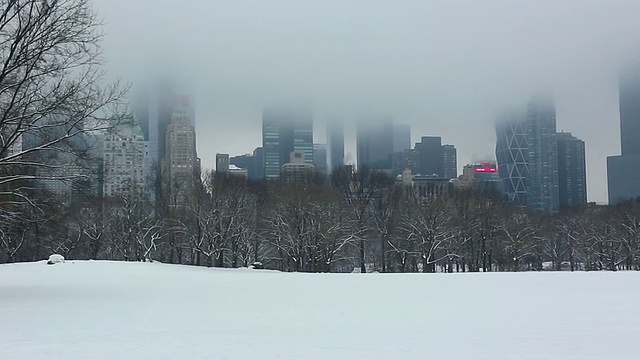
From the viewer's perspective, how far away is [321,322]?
50.8ft

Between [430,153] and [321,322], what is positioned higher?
[430,153]

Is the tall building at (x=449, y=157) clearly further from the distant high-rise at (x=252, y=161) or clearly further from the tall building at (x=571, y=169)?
the distant high-rise at (x=252, y=161)

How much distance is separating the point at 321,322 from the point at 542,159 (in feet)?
355

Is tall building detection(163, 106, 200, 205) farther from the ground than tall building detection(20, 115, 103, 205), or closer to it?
farther from the ground

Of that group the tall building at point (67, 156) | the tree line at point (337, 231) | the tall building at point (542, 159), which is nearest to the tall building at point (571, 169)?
the tall building at point (542, 159)

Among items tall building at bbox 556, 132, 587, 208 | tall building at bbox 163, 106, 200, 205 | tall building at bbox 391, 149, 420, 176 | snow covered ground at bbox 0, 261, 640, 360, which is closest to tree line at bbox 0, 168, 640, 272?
tall building at bbox 163, 106, 200, 205

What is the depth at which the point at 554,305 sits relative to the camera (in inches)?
744

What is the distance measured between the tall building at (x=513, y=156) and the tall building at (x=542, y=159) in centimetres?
142

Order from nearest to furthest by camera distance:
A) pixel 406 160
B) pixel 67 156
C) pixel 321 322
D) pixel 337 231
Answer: pixel 321 322 < pixel 67 156 < pixel 337 231 < pixel 406 160

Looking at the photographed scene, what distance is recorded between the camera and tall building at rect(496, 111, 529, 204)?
109 meters

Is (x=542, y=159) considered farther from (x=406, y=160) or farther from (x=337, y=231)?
(x=337, y=231)

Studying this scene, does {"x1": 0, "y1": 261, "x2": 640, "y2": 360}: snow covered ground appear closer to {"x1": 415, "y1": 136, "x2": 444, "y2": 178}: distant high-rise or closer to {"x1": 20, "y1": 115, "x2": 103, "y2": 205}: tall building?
{"x1": 20, "y1": 115, "x2": 103, "y2": 205}: tall building

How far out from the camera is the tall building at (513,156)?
10856 cm

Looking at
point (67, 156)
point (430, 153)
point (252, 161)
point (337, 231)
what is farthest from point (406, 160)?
point (67, 156)
